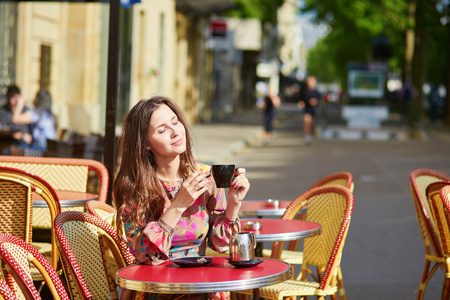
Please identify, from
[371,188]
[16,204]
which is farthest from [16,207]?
[371,188]

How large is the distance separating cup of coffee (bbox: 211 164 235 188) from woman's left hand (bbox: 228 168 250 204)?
0.23ft

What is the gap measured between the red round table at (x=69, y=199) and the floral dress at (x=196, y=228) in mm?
1694

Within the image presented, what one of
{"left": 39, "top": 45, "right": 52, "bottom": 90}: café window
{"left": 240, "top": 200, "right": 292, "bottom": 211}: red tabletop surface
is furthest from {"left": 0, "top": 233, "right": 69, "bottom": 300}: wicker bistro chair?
{"left": 39, "top": 45, "right": 52, "bottom": 90}: café window

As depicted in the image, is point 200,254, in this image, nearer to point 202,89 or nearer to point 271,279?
point 271,279

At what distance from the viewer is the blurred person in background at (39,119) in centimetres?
1156

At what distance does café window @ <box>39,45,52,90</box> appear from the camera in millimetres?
18812

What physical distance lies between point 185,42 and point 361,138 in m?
9.82

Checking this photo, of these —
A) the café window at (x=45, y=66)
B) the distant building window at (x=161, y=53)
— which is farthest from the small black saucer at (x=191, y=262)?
the distant building window at (x=161, y=53)

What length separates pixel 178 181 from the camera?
3748 mm

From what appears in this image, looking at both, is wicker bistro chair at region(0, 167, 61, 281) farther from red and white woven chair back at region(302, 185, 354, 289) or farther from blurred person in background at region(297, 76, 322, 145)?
blurred person in background at region(297, 76, 322, 145)

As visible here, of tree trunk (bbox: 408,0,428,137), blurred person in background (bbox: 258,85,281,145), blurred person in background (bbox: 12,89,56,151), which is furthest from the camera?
tree trunk (bbox: 408,0,428,137)

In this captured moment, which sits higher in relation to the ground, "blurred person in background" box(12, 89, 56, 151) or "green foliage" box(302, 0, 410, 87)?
"green foliage" box(302, 0, 410, 87)

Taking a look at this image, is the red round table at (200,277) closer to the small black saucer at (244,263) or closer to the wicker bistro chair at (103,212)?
the small black saucer at (244,263)

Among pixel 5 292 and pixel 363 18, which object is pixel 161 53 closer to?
pixel 363 18
